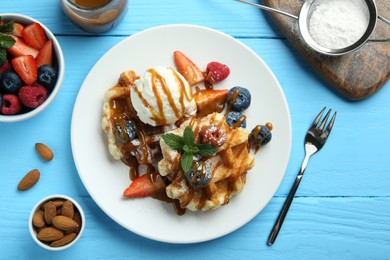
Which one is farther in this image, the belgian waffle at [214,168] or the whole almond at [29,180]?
the whole almond at [29,180]

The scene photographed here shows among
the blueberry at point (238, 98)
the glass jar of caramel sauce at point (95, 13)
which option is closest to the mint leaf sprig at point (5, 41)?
the glass jar of caramel sauce at point (95, 13)

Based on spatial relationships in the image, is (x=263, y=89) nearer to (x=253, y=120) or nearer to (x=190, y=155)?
(x=253, y=120)

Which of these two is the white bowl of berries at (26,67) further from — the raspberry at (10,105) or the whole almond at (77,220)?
the whole almond at (77,220)

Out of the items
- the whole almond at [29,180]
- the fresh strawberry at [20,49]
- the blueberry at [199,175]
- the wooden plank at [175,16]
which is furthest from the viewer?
the wooden plank at [175,16]

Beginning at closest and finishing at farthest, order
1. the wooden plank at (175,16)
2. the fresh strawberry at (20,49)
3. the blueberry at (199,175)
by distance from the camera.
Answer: the blueberry at (199,175) → the fresh strawberry at (20,49) → the wooden plank at (175,16)

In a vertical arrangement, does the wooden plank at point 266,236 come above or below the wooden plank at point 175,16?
below

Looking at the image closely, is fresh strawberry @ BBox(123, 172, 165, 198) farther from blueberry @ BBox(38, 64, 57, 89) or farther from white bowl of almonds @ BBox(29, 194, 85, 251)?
blueberry @ BBox(38, 64, 57, 89)

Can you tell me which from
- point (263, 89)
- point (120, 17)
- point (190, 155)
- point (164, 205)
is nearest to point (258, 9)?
point (263, 89)
